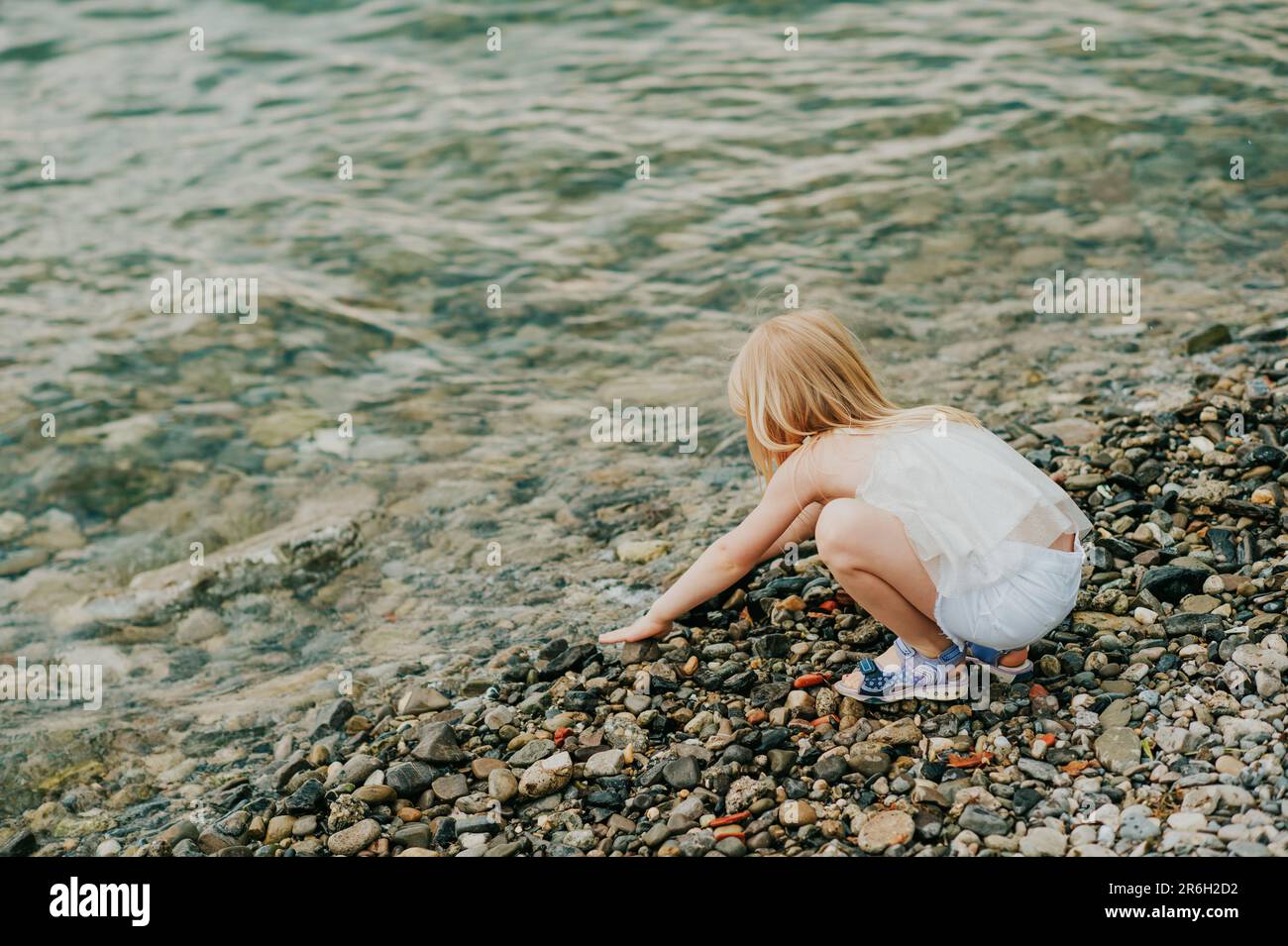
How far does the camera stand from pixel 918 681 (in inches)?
173

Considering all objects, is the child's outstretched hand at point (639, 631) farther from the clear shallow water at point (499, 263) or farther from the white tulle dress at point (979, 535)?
the white tulle dress at point (979, 535)

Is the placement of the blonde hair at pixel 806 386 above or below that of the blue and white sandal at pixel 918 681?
above

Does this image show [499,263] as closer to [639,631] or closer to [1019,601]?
[639,631]

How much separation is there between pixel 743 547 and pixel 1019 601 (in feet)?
3.48

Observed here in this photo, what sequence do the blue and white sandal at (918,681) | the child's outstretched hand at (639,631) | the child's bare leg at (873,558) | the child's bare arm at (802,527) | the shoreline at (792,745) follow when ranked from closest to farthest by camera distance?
the shoreline at (792,745) → the child's bare leg at (873,558) → the blue and white sandal at (918,681) → the child's bare arm at (802,527) → the child's outstretched hand at (639,631)

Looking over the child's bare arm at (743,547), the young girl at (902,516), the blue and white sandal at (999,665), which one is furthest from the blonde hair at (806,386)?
the blue and white sandal at (999,665)

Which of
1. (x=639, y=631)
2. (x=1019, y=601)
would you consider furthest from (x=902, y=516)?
(x=639, y=631)

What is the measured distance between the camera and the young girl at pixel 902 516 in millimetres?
4164

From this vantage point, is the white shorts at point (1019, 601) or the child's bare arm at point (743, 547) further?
the child's bare arm at point (743, 547)

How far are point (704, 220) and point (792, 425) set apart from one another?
21.5ft

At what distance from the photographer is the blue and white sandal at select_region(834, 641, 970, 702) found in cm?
438

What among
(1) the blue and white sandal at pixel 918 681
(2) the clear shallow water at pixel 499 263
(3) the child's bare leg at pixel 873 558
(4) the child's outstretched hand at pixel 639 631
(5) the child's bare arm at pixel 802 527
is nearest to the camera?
(3) the child's bare leg at pixel 873 558
